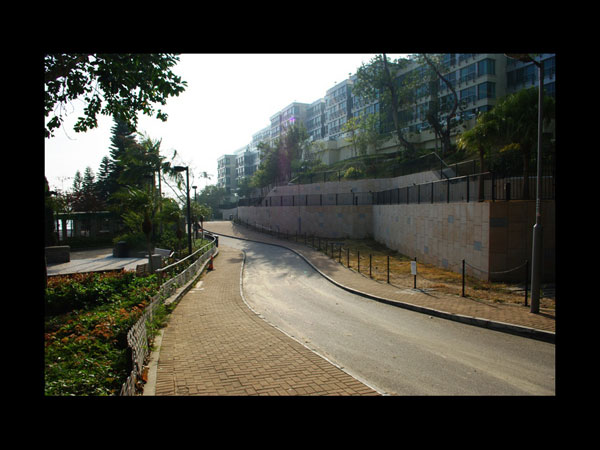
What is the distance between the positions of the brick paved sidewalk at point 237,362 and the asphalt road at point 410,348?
0.61m

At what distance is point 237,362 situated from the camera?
22.7 ft

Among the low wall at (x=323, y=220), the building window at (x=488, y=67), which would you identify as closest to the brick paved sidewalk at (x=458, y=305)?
the low wall at (x=323, y=220)

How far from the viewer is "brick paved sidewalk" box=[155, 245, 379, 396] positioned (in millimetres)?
5707

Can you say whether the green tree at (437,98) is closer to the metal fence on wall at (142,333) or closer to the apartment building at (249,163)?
the metal fence on wall at (142,333)

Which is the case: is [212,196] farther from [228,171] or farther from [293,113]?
[293,113]

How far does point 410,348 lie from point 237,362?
3.93 m

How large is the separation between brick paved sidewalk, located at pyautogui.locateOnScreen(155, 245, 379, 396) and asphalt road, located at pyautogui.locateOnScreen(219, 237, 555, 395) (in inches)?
24.1

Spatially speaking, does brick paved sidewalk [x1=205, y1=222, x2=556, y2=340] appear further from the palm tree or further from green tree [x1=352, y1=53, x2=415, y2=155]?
green tree [x1=352, y1=53, x2=415, y2=155]

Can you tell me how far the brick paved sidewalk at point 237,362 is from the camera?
5.71 meters
